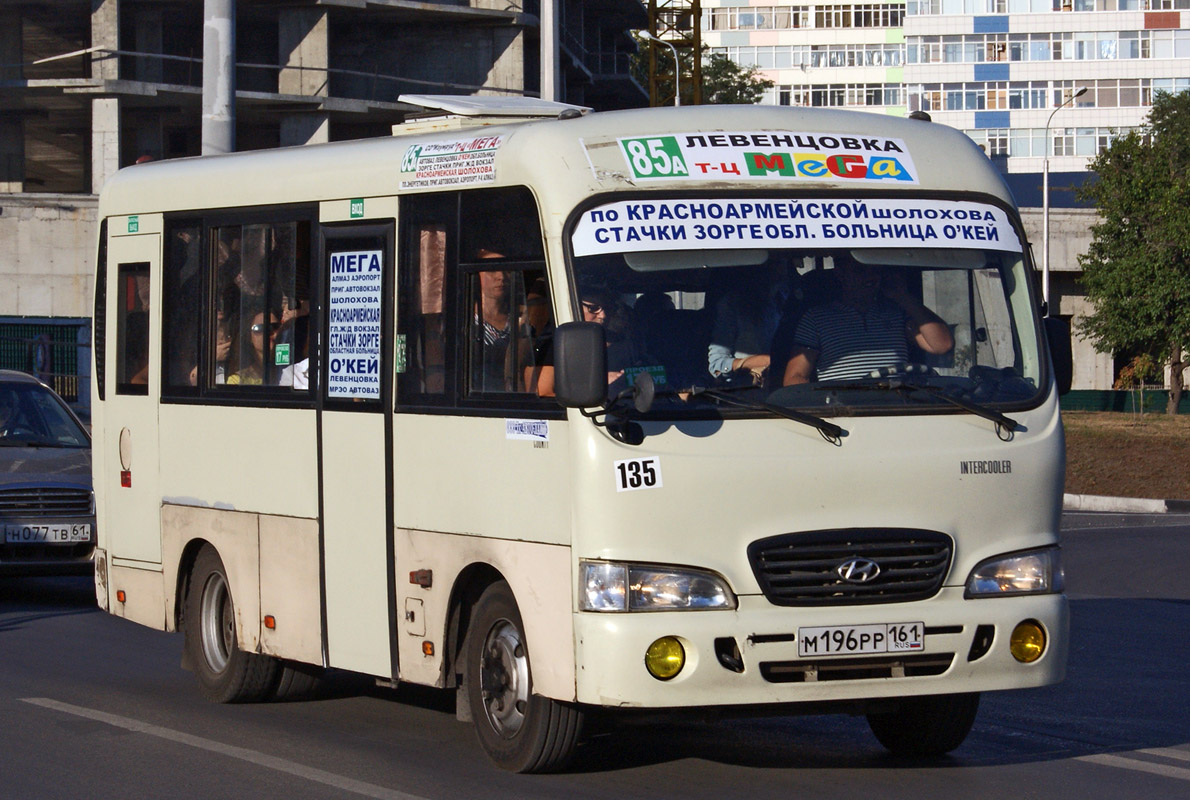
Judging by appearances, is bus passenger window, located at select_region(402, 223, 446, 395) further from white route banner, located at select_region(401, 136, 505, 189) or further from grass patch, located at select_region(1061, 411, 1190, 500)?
grass patch, located at select_region(1061, 411, 1190, 500)

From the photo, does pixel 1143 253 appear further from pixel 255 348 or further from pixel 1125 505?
pixel 255 348

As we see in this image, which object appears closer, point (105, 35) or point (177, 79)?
point (105, 35)

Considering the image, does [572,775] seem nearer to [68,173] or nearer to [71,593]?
[71,593]

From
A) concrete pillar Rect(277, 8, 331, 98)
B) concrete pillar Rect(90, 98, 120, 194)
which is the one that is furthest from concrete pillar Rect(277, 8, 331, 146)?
concrete pillar Rect(90, 98, 120, 194)

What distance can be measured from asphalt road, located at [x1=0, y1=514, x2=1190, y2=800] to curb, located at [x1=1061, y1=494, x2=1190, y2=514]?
1975 cm

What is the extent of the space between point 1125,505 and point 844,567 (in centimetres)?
2567

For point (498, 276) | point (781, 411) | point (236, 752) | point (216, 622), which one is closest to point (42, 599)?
point (216, 622)

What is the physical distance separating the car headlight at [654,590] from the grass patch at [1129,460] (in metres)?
28.9

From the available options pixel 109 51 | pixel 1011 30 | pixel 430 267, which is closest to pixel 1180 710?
pixel 430 267

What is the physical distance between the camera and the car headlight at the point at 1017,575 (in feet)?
23.8

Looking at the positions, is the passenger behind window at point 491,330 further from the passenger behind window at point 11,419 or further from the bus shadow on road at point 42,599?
the passenger behind window at point 11,419

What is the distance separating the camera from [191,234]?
409 inches

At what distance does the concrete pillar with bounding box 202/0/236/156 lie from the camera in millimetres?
17828

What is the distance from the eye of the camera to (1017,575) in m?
7.36
